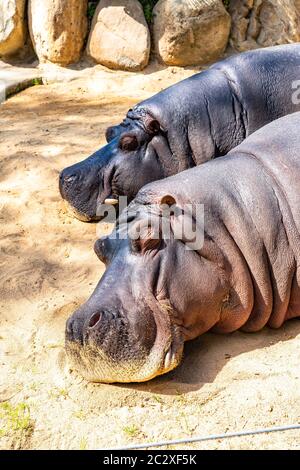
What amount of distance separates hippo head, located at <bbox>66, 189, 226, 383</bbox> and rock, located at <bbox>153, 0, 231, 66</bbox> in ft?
17.3

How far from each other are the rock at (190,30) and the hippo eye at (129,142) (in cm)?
352

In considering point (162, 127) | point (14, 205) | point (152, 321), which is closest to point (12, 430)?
point (152, 321)

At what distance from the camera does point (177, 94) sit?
16.7ft

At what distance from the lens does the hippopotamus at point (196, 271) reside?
10.4 ft

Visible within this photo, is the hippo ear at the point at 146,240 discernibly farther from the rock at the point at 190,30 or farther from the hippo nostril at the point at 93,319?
the rock at the point at 190,30

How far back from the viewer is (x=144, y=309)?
3.17 metres

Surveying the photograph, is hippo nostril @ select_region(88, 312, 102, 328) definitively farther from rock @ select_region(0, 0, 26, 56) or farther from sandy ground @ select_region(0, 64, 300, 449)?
rock @ select_region(0, 0, 26, 56)

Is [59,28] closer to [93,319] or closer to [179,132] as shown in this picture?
[179,132]

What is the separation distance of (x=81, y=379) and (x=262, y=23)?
6.34m

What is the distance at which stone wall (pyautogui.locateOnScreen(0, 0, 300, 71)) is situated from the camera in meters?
8.19

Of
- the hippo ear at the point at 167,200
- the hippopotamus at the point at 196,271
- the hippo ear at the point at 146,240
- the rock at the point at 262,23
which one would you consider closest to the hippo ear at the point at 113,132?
the hippopotamus at the point at 196,271

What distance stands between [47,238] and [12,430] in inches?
73.8

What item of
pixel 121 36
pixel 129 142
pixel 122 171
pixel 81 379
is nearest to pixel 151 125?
pixel 129 142
